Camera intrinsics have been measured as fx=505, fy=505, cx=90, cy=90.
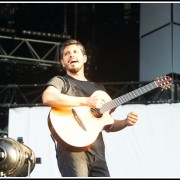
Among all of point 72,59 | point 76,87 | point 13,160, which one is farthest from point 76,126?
point 13,160

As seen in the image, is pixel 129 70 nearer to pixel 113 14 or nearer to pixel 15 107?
pixel 113 14

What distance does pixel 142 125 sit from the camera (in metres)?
7.48

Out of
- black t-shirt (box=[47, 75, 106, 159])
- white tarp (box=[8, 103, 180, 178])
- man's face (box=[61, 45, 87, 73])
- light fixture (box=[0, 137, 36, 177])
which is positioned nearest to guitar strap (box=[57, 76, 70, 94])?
black t-shirt (box=[47, 75, 106, 159])

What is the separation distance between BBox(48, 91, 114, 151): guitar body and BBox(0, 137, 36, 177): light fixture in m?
0.57

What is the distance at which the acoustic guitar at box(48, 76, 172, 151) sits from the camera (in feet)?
12.4

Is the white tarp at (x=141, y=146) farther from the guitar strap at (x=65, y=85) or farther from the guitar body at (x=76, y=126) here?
the guitar strap at (x=65, y=85)

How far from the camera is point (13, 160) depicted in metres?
4.21

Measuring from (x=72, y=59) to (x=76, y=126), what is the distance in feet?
1.80

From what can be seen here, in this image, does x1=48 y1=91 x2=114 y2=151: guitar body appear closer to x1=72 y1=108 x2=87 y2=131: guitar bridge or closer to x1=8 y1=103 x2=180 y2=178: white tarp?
x1=72 y1=108 x2=87 y2=131: guitar bridge

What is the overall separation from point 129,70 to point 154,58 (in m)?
0.92

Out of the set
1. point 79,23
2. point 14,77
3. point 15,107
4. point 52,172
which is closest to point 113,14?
point 79,23

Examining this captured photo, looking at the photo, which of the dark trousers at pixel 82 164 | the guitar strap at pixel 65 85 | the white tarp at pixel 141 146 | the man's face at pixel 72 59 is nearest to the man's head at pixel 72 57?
the man's face at pixel 72 59

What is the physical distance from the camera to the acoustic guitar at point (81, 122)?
3771mm

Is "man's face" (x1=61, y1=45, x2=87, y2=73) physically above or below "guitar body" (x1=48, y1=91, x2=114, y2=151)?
above
